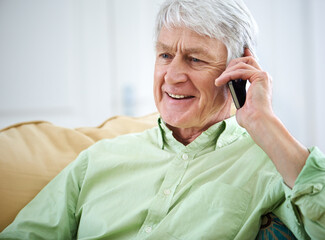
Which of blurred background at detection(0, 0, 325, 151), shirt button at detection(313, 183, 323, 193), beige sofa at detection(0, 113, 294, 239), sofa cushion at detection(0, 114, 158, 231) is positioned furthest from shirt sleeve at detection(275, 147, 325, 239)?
blurred background at detection(0, 0, 325, 151)

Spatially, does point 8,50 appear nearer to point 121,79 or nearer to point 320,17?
point 121,79

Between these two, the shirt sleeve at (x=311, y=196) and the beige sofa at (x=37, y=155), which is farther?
the beige sofa at (x=37, y=155)

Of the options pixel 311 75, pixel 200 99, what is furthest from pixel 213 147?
pixel 311 75

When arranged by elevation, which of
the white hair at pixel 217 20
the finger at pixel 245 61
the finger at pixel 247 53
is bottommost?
the finger at pixel 245 61

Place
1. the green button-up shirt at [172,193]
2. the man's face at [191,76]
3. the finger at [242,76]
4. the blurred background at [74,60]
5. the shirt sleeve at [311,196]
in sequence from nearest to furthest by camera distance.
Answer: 1. the shirt sleeve at [311,196]
2. the green button-up shirt at [172,193]
3. the finger at [242,76]
4. the man's face at [191,76]
5. the blurred background at [74,60]

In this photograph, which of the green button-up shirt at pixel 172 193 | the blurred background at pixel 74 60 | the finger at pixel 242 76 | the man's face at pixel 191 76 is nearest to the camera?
the green button-up shirt at pixel 172 193

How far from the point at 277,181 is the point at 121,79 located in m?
2.86

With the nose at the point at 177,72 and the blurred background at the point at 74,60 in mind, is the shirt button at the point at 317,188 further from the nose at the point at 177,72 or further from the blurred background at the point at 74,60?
the blurred background at the point at 74,60

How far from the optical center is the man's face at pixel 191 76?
47.6 inches

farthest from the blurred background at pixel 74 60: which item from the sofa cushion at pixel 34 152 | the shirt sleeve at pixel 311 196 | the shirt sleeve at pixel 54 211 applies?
the shirt sleeve at pixel 311 196

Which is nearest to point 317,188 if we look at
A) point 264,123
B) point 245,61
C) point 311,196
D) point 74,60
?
point 311,196

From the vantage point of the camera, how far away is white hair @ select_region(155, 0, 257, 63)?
117 centimetres

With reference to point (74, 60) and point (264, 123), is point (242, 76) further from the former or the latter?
point (74, 60)

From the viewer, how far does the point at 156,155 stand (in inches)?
50.5
